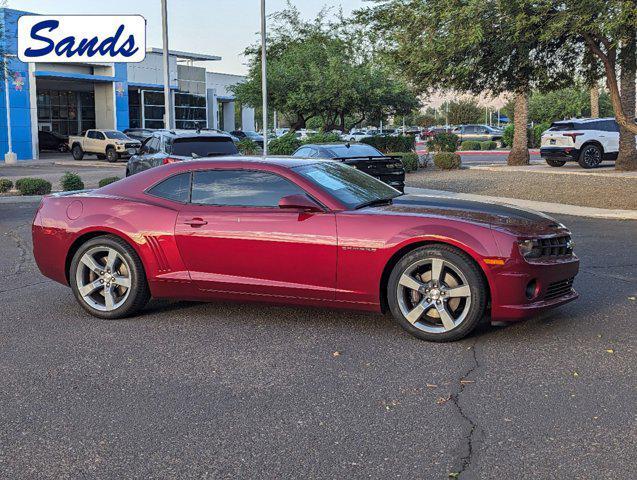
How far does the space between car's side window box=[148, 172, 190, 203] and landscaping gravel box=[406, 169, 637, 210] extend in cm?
1191

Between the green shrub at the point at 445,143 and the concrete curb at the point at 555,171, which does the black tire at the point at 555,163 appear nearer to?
the concrete curb at the point at 555,171

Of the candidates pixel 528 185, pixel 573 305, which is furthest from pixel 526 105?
pixel 573 305

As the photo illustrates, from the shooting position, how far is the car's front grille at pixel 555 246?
20.4ft

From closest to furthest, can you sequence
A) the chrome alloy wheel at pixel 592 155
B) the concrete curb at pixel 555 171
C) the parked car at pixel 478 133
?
the concrete curb at pixel 555 171 < the chrome alloy wheel at pixel 592 155 < the parked car at pixel 478 133

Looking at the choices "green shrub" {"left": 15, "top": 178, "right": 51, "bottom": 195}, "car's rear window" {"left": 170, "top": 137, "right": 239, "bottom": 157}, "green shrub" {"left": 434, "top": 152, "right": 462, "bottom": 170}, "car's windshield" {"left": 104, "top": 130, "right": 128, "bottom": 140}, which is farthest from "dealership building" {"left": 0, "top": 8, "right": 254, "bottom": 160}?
"car's rear window" {"left": 170, "top": 137, "right": 239, "bottom": 157}

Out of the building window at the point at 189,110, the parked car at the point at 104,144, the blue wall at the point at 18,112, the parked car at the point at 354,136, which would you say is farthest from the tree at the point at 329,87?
the building window at the point at 189,110

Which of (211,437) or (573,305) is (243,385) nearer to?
(211,437)

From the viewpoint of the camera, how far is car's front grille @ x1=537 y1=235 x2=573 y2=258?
6207mm

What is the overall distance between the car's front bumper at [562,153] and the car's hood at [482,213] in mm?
22979

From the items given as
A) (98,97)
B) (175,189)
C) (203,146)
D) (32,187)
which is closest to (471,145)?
(98,97)

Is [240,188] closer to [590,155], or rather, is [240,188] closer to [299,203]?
[299,203]

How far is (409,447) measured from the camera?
4.14m

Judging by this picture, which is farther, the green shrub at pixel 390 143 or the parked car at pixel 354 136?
the parked car at pixel 354 136

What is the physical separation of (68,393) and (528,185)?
19.1 m
